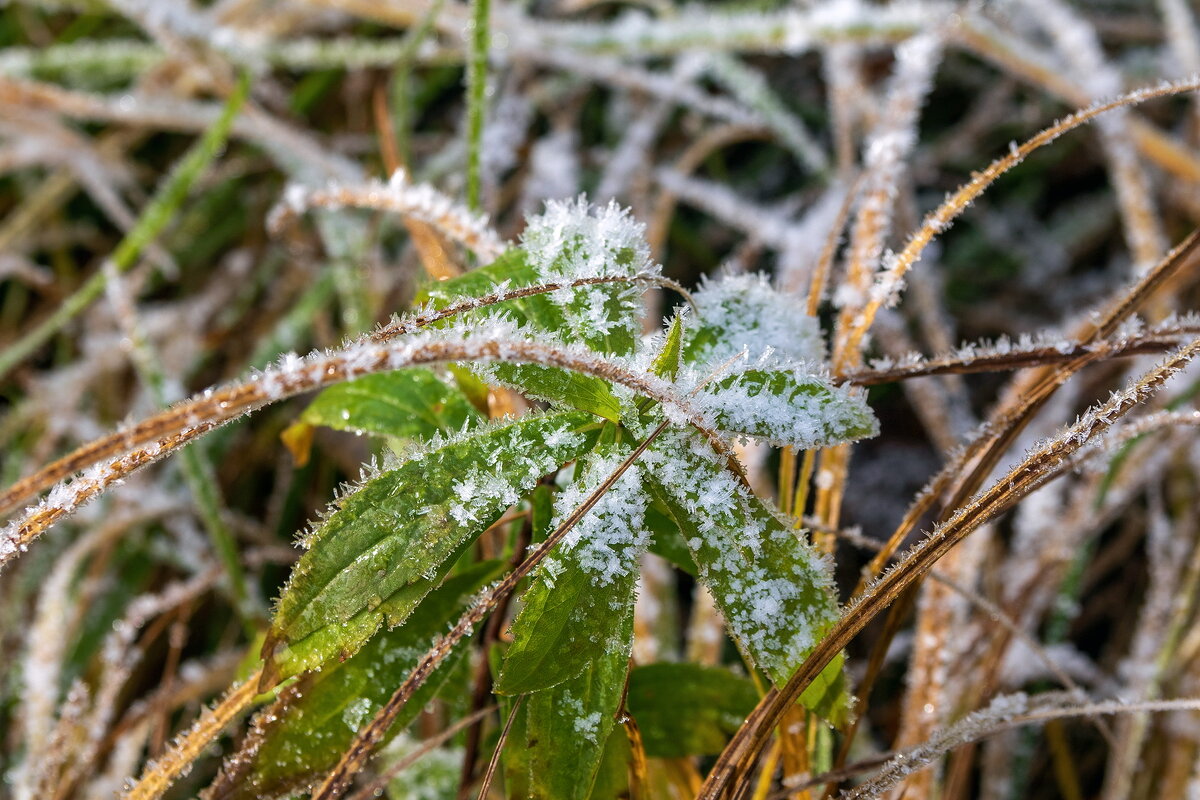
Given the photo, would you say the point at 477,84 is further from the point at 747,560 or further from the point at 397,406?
the point at 747,560

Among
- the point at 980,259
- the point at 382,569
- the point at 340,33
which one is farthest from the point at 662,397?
the point at 340,33

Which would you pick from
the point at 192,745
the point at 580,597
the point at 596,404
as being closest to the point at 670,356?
the point at 596,404

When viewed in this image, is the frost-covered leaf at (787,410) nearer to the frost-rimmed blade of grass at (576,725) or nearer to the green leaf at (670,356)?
the green leaf at (670,356)

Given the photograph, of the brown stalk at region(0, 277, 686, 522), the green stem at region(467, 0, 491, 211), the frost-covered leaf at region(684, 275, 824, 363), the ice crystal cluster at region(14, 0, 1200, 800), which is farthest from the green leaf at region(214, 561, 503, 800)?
the green stem at region(467, 0, 491, 211)

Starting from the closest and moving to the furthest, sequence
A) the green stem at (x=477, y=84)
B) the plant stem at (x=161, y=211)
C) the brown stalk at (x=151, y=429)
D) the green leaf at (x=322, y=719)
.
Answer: the brown stalk at (x=151, y=429)
the green leaf at (x=322, y=719)
the green stem at (x=477, y=84)
the plant stem at (x=161, y=211)

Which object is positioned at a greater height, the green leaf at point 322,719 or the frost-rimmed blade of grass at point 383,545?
the frost-rimmed blade of grass at point 383,545

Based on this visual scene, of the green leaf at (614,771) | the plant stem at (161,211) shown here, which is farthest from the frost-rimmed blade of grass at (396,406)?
the plant stem at (161,211)

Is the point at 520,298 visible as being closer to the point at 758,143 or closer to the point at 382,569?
the point at 382,569
